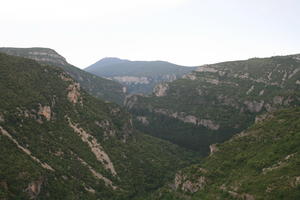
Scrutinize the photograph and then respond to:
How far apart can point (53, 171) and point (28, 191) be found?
19653 mm

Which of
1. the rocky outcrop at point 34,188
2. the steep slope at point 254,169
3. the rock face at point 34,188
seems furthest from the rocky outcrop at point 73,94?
the steep slope at point 254,169

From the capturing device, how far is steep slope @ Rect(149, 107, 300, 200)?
281ft

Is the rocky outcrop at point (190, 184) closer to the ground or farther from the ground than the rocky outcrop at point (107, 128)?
closer to the ground

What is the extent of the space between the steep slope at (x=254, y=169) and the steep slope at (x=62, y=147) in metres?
28.5

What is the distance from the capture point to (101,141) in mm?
174500

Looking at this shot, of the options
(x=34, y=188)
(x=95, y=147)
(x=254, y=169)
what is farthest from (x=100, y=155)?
(x=254, y=169)

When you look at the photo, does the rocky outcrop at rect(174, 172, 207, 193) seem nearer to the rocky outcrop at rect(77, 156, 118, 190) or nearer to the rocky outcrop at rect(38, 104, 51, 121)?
the rocky outcrop at rect(77, 156, 118, 190)

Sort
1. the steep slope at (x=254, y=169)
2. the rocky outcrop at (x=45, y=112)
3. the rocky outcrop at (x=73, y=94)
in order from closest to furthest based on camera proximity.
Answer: the steep slope at (x=254, y=169), the rocky outcrop at (x=45, y=112), the rocky outcrop at (x=73, y=94)

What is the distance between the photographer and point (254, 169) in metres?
102

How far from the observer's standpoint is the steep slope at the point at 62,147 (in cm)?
12181

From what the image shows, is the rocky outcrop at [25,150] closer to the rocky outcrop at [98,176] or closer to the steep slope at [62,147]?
the steep slope at [62,147]

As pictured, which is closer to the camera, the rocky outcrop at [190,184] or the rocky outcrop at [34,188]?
the rocky outcrop at [190,184]

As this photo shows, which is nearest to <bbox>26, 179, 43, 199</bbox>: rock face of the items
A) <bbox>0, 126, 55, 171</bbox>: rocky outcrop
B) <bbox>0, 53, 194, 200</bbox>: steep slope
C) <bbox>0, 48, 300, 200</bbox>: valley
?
<bbox>0, 53, 194, 200</bbox>: steep slope

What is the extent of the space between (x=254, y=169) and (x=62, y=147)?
254 ft
